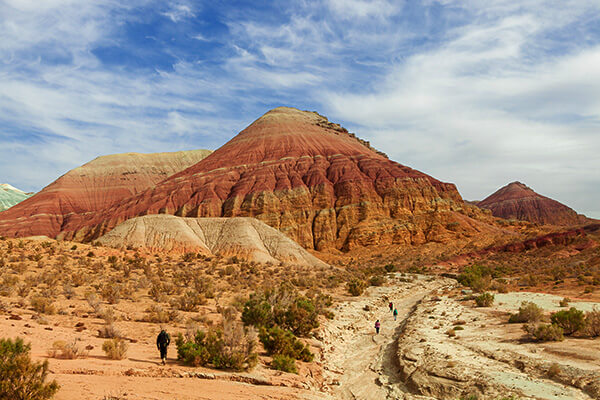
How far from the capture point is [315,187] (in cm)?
8556

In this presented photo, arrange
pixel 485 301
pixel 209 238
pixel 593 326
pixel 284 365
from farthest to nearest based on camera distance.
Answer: pixel 209 238 < pixel 485 301 < pixel 593 326 < pixel 284 365

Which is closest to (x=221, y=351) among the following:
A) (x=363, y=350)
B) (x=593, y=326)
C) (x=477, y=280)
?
(x=363, y=350)

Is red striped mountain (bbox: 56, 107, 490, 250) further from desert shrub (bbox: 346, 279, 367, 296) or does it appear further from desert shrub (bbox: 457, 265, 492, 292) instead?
desert shrub (bbox: 346, 279, 367, 296)

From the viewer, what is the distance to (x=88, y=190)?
122250 millimetres

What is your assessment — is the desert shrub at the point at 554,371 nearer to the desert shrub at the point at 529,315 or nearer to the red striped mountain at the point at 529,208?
the desert shrub at the point at 529,315

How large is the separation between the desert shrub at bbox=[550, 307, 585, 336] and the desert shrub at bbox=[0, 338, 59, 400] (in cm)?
1786

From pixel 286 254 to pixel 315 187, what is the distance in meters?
34.4

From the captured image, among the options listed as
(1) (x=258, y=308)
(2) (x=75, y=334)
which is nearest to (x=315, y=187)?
(1) (x=258, y=308)

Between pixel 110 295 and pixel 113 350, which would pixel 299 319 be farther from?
pixel 110 295

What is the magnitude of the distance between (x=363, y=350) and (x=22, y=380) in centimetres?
1478

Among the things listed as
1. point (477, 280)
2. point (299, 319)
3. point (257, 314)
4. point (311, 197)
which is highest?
point (311, 197)

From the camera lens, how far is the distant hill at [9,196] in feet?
503

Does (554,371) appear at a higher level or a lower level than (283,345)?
higher

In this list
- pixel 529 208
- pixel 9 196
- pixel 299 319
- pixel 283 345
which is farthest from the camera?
pixel 9 196
